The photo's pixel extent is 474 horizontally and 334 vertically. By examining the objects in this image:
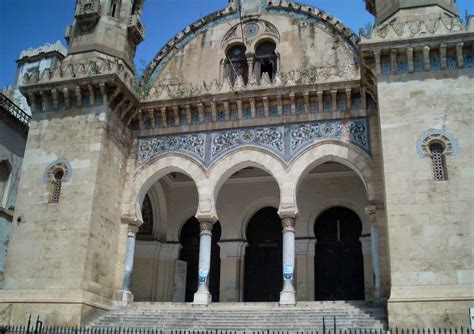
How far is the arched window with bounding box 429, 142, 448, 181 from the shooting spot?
9.60 meters

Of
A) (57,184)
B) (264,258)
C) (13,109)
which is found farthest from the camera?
(13,109)

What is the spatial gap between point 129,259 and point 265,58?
6.32m

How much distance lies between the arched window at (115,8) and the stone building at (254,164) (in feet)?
0.12

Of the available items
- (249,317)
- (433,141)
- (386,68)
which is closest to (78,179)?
(249,317)

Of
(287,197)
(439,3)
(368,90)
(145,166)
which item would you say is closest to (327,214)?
(287,197)

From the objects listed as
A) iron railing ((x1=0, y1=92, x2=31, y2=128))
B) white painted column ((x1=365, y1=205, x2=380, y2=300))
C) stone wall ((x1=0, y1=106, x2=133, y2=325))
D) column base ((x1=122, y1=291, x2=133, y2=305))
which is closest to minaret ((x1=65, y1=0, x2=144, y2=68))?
stone wall ((x1=0, y1=106, x2=133, y2=325))

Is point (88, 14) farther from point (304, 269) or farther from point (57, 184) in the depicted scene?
point (304, 269)

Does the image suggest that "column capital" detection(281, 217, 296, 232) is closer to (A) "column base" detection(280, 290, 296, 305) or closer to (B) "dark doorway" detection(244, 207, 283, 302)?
(A) "column base" detection(280, 290, 296, 305)

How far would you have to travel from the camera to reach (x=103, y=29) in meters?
13.1

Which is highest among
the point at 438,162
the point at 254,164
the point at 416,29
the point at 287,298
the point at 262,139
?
the point at 416,29

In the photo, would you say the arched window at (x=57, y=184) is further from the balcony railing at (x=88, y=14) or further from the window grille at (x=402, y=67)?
the window grille at (x=402, y=67)

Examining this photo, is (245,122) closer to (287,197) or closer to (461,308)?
(287,197)

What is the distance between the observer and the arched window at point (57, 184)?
459 inches

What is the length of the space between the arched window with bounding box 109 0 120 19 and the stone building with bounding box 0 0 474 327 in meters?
0.04
